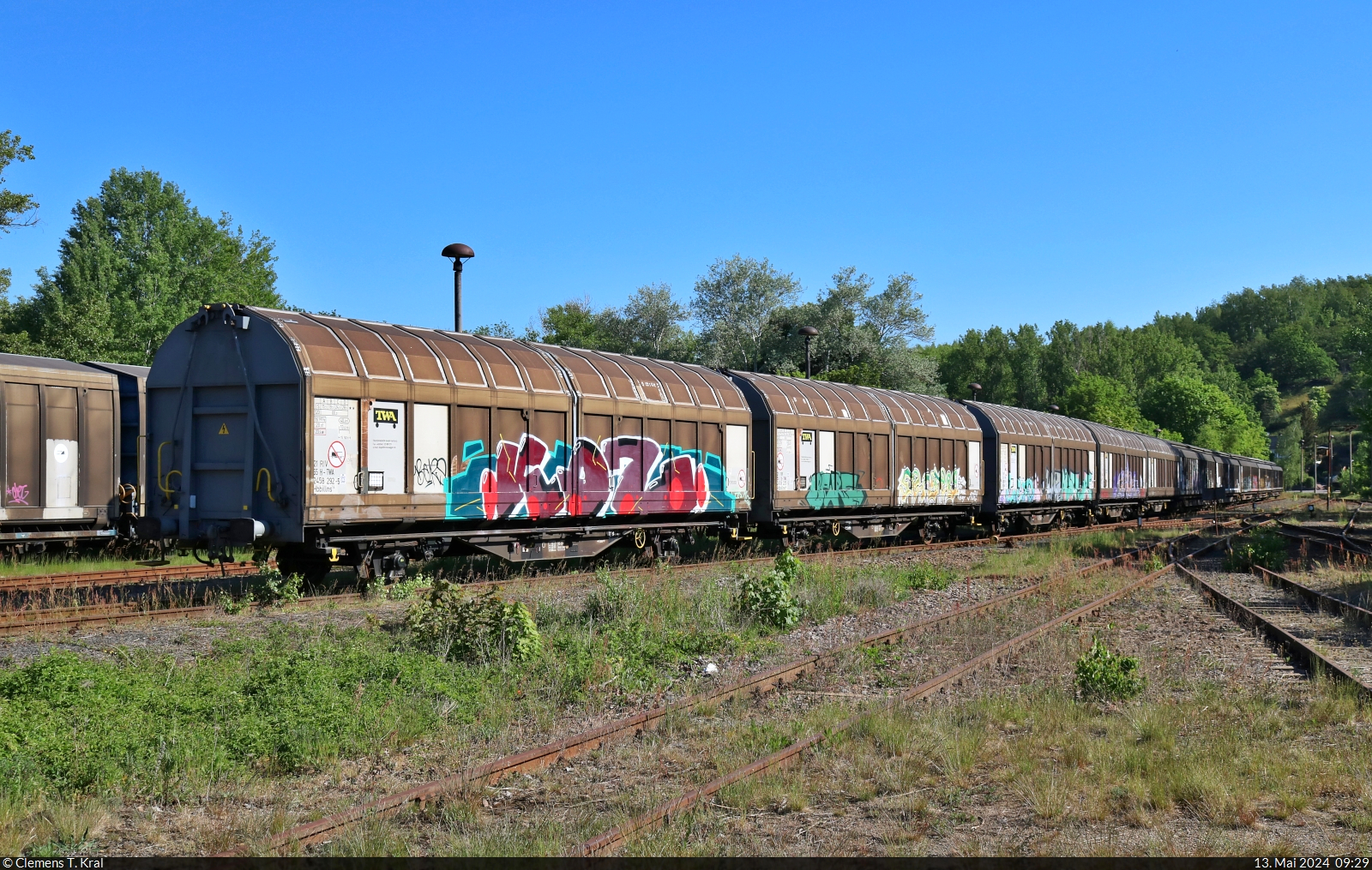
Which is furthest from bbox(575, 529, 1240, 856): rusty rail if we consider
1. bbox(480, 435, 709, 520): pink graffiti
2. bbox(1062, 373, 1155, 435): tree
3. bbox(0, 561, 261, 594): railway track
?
bbox(1062, 373, 1155, 435): tree

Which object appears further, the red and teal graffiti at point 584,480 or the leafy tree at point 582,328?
the leafy tree at point 582,328

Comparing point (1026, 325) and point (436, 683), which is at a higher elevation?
point (1026, 325)

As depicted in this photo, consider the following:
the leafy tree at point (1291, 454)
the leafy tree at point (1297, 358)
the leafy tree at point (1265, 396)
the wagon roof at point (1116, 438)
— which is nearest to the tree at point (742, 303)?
the wagon roof at point (1116, 438)

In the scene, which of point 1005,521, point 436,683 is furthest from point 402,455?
point 1005,521

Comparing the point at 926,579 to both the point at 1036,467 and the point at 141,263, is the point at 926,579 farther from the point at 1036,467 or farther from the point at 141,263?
the point at 141,263

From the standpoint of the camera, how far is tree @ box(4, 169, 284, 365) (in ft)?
161

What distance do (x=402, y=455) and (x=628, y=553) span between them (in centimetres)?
834

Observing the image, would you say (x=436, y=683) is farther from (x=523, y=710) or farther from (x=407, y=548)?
(x=407, y=548)

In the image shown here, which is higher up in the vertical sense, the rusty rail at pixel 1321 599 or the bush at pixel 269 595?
the bush at pixel 269 595

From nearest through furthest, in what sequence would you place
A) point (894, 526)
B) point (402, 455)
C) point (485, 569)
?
point (402, 455) → point (485, 569) → point (894, 526)

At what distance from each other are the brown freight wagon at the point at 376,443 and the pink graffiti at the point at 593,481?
0.11ft

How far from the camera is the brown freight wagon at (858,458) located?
850 inches

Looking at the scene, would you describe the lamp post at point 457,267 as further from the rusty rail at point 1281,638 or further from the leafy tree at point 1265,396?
the leafy tree at point 1265,396

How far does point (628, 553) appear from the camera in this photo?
21.5m
